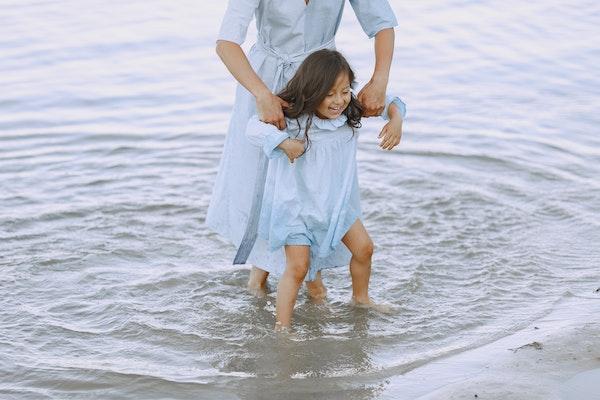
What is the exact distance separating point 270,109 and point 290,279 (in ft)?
2.65

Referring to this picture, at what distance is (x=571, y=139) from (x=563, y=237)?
1956 millimetres

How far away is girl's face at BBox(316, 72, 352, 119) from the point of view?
200 inches

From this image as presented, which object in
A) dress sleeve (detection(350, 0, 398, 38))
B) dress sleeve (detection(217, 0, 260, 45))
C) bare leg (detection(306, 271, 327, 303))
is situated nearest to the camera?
dress sleeve (detection(217, 0, 260, 45))

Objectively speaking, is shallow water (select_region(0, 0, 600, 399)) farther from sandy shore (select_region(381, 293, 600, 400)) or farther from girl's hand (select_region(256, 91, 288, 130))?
girl's hand (select_region(256, 91, 288, 130))

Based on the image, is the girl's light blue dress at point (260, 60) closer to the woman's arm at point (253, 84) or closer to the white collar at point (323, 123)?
the woman's arm at point (253, 84)

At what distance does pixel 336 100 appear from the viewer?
5.11 meters

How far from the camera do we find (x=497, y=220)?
6957 millimetres

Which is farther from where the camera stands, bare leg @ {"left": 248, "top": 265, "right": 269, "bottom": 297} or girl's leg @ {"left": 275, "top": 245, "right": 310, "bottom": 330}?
bare leg @ {"left": 248, "top": 265, "right": 269, "bottom": 297}

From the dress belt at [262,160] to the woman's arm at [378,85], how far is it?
226 mm

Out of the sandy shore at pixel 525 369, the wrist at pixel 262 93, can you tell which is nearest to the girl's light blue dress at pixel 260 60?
the wrist at pixel 262 93

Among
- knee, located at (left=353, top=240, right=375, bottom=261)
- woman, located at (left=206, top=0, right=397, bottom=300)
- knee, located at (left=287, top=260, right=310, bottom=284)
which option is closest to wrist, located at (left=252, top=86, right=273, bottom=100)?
woman, located at (left=206, top=0, right=397, bottom=300)

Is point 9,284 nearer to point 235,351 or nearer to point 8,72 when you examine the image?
point 235,351

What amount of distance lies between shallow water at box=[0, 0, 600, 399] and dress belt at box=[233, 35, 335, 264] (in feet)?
1.20

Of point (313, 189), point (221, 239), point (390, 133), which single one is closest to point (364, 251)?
point (313, 189)
